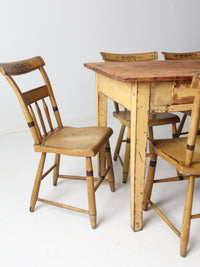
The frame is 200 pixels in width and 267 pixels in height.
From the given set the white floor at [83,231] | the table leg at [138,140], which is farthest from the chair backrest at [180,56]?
the table leg at [138,140]

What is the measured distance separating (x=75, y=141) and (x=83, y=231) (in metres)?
0.54

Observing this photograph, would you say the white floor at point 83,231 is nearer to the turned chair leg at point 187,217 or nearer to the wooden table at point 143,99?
the turned chair leg at point 187,217

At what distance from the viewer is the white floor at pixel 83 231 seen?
4.83 ft

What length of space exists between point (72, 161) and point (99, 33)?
201 cm

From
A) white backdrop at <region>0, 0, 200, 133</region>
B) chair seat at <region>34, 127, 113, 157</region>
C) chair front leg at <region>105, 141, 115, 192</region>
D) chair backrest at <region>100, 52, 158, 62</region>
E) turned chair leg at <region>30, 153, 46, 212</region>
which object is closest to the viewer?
chair seat at <region>34, 127, 113, 157</region>

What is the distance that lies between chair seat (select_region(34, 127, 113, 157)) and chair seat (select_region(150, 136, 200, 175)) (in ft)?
1.13

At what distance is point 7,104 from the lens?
3523 mm

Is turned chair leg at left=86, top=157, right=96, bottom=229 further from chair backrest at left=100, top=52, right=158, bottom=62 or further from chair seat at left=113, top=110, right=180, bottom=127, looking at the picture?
chair backrest at left=100, top=52, right=158, bottom=62

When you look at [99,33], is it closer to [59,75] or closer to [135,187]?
[59,75]

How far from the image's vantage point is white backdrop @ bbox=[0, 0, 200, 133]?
133 inches

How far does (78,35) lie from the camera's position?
12.2 feet

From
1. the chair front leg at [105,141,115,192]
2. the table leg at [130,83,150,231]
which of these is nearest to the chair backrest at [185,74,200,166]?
the table leg at [130,83,150,231]

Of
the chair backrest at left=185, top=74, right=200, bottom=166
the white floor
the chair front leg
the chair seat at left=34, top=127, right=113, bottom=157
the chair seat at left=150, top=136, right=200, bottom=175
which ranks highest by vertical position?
the chair backrest at left=185, top=74, right=200, bottom=166

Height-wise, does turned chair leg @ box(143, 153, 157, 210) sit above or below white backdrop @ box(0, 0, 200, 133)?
below
